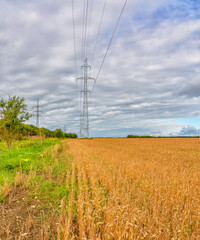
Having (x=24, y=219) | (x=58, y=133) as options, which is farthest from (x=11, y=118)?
(x=58, y=133)

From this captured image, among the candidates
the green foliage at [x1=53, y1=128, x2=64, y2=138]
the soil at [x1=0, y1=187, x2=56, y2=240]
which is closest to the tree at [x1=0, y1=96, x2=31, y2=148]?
the soil at [x1=0, y1=187, x2=56, y2=240]

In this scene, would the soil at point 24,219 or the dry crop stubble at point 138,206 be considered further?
the soil at point 24,219

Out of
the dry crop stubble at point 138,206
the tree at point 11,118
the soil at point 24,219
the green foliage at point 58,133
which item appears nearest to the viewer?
the dry crop stubble at point 138,206

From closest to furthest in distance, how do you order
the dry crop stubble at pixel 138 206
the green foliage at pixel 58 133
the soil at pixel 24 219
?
the dry crop stubble at pixel 138 206, the soil at pixel 24 219, the green foliage at pixel 58 133

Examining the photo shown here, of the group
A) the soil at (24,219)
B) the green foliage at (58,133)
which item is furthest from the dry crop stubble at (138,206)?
the green foliage at (58,133)

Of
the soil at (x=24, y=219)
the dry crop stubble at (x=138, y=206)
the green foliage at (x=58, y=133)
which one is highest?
the green foliage at (x=58, y=133)

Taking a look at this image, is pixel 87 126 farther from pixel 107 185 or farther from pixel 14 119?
pixel 107 185

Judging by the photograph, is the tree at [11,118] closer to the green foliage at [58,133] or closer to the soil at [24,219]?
the soil at [24,219]

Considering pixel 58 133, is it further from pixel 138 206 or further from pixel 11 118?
pixel 138 206

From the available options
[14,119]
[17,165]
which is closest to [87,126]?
[14,119]

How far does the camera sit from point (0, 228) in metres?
4.28

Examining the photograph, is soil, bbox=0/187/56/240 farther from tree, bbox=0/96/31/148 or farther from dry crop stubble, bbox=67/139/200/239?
tree, bbox=0/96/31/148

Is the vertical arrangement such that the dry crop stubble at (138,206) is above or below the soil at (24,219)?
above

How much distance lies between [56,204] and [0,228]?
1.55m
